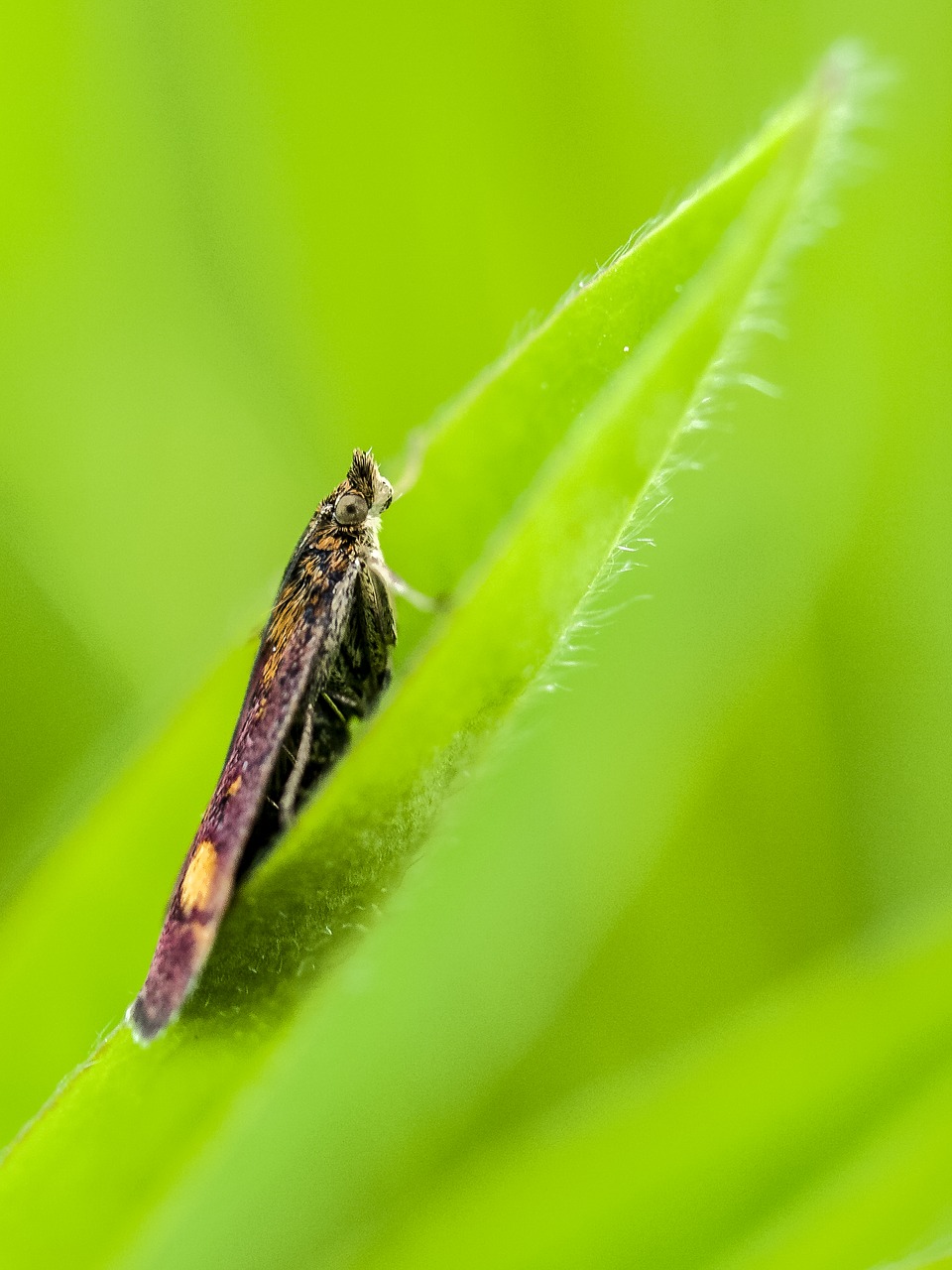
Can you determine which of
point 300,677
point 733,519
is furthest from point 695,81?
point 300,677

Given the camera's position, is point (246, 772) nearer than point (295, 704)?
Yes

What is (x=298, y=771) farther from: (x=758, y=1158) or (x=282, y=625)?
(x=758, y=1158)

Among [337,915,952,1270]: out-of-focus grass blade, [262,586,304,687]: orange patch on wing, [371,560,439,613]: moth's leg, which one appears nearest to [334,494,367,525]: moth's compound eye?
[262,586,304,687]: orange patch on wing

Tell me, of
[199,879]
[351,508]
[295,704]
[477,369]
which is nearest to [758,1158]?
[199,879]

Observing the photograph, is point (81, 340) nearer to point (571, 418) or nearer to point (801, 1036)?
point (571, 418)

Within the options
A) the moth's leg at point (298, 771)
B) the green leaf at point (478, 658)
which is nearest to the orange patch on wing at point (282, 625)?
the moth's leg at point (298, 771)

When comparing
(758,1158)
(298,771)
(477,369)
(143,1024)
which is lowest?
(758,1158)

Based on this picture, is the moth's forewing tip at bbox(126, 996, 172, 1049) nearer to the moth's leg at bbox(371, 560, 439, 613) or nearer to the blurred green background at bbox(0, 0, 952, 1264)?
the moth's leg at bbox(371, 560, 439, 613)
